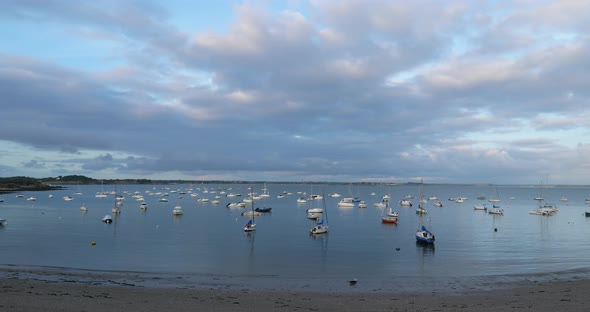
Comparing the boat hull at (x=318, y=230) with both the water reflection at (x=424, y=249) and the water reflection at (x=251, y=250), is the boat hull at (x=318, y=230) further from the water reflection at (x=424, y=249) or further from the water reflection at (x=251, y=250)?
the water reflection at (x=424, y=249)

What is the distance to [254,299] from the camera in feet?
86.2

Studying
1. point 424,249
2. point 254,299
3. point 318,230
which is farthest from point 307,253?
point 254,299

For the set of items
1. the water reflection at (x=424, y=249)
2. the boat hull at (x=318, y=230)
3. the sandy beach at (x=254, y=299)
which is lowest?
the water reflection at (x=424, y=249)

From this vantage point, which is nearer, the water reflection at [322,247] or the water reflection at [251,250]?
the water reflection at [251,250]

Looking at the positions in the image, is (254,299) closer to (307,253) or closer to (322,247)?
(307,253)

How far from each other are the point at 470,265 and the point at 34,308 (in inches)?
1352

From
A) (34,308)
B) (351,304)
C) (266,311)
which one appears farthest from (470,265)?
(34,308)

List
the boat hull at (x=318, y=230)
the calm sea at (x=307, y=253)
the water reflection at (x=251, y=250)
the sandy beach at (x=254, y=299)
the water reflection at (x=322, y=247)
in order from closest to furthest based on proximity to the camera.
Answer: the sandy beach at (x=254, y=299), the calm sea at (x=307, y=253), the water reflection at (x=251, y=250), the water reflection at (x=322, y=247), the boat hull at (x=318, y=230)

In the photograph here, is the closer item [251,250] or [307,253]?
[307,253]

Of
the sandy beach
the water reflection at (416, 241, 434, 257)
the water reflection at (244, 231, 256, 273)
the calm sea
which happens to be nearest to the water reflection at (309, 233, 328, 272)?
the calm sea

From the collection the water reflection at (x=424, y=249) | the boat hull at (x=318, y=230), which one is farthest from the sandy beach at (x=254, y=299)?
the boat hull at (x=318, y=230)

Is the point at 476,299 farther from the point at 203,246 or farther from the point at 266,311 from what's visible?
the point at 203,246

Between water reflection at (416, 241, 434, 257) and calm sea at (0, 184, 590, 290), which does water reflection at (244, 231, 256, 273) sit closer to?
calm sea at (0, 184, 590, 290)

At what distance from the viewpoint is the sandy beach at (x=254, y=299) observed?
23406 mm
